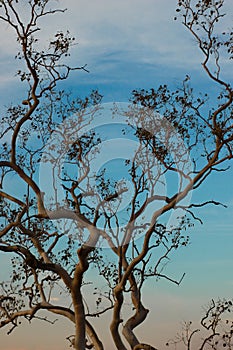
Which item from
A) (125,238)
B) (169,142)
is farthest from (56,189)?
(169,142)

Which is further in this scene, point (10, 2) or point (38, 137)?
point (38, 137)

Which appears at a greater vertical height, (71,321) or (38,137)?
(38,137)

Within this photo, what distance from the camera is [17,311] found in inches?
458

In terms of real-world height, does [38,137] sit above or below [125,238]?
above

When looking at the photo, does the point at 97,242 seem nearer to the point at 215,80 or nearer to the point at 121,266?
the point at 121,266

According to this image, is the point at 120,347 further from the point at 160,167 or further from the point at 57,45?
the point at 57,45

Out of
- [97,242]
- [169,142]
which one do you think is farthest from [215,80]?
[97,242]

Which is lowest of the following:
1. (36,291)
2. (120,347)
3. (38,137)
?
(120,347)

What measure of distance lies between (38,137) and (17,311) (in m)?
3.41

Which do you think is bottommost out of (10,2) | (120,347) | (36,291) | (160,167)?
(120,347)

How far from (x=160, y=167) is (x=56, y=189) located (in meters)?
2.02

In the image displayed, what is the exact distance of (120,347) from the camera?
11.1m

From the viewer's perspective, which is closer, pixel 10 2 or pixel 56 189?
pixel 10 2

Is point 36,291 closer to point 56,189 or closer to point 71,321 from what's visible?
point 71,321
